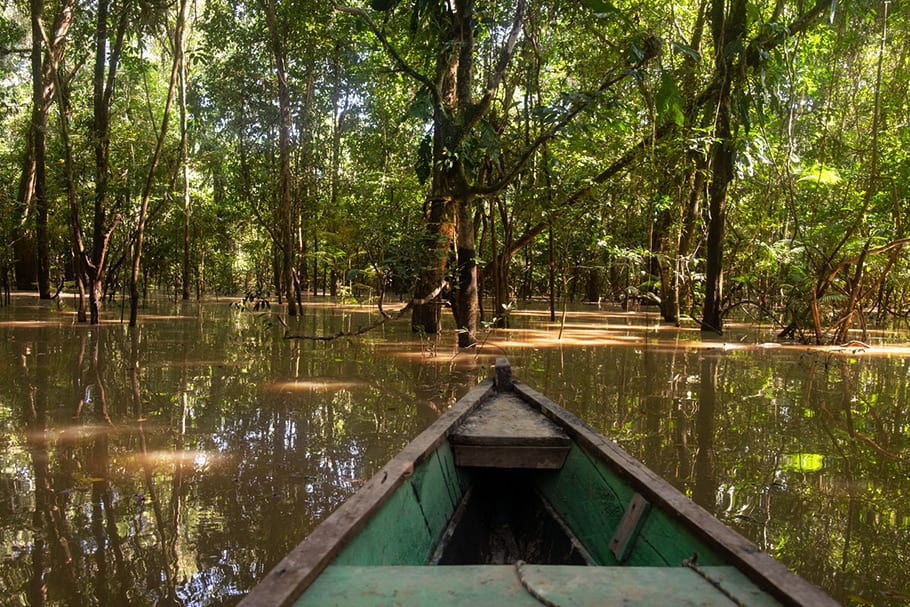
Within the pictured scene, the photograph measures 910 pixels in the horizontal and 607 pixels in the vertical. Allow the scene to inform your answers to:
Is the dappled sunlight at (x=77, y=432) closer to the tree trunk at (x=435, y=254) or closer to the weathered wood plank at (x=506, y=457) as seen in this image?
the weathered wood plank at (x=506, y=457)

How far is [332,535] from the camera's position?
1828 millimetres

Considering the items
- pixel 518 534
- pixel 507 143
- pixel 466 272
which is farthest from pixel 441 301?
pixel 518 534

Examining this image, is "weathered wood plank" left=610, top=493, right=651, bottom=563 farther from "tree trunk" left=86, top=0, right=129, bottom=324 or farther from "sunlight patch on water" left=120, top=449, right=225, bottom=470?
"tree trunk" left=86, top=0, right=129, bottom=324

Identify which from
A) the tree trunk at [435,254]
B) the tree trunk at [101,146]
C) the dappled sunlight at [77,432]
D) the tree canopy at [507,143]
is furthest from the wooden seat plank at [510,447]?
the tree trunk at [101,146]

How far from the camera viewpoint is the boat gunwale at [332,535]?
1.49 meters

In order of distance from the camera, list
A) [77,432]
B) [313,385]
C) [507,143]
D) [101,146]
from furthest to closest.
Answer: [101,146]
[507,143]
[313,385]
[77,432]

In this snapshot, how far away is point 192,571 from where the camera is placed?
2658mm

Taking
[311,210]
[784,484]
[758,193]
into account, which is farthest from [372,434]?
[311,210]

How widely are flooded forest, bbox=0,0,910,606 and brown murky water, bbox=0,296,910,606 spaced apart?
0.02 meters

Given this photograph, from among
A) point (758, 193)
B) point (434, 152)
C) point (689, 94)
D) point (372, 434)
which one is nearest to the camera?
point (372, 434)

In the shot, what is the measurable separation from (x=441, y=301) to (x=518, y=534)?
716 centimetres

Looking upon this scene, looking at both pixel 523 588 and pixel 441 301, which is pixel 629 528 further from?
pixel 441 301

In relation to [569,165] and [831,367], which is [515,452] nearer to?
[831,367]

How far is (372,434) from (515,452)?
1.77 meters
